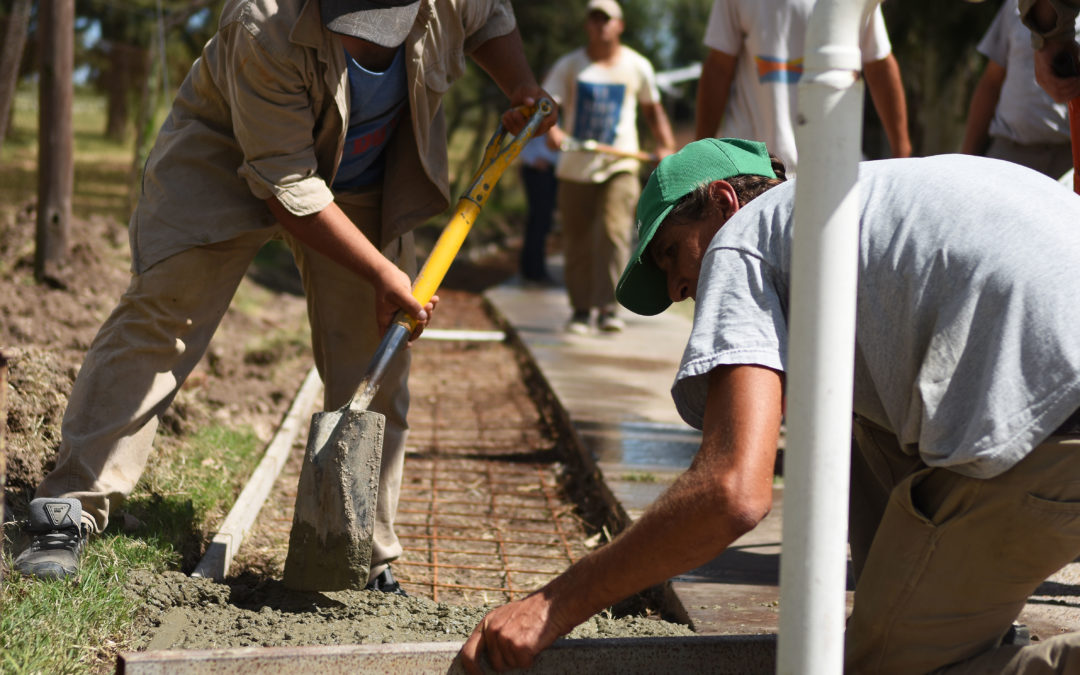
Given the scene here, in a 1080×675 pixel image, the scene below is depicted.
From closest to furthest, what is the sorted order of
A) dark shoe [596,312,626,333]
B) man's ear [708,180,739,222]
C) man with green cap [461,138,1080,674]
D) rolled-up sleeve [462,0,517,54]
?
man with green cap [461,138,1080,674] → man's ear [708,180,739,222] → rolled-up sleeve [462,0,517,54] → dark shoe [596,312,626,333]

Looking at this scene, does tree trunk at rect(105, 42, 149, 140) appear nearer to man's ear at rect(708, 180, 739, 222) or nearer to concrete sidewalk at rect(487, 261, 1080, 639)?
concrete sidewalk at rect(487, 261, 1080, 639)

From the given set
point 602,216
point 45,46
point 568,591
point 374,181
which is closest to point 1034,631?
point 568,591

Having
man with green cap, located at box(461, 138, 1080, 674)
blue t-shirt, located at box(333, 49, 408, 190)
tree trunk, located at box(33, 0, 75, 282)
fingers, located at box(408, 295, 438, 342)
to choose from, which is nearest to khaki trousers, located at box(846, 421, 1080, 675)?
man with green cap, located at box(461, 138, 1080, 674)

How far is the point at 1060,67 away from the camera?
124 inches

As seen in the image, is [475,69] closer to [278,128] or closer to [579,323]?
[579,323]

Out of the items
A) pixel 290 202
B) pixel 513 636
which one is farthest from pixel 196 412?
pixel 513 636

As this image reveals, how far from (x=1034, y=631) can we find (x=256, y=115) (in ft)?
7.51

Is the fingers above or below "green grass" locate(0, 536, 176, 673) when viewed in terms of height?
above

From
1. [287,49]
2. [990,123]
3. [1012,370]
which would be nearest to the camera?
Result: [1012,370]

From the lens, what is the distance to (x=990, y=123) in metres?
4.57

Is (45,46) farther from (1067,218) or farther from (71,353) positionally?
(1067,218)

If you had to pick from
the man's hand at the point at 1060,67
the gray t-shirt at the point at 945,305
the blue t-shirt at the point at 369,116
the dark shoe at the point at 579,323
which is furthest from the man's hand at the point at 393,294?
the dark shoe at the point at 579,323

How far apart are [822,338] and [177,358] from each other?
2.01 metres

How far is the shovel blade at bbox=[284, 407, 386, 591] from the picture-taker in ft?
8.64
